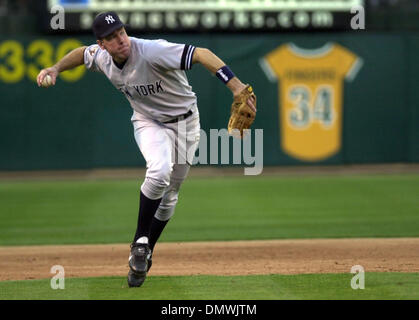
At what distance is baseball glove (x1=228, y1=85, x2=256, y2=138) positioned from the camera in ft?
17.0

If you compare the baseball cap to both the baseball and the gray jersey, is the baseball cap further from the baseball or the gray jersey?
the baseball

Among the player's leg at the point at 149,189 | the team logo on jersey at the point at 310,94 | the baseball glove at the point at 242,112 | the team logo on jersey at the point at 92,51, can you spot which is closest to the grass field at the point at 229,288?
the player's leg at the point at 149,189

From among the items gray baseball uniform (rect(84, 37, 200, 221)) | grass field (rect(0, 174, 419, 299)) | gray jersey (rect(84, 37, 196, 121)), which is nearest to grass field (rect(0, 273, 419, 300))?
grass field (rect(0, 174, 419, 299))

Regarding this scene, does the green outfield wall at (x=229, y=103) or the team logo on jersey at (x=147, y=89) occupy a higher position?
the green outfield wall at (x=229, y=103)

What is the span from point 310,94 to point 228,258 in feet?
26.5

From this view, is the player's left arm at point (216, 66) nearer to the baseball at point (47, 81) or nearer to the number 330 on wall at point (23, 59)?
the baseball at point (47, 81)

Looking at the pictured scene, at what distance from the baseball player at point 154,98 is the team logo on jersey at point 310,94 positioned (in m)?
8.80

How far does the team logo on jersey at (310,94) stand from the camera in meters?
14.6

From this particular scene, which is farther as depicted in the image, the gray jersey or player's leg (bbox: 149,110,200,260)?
player's leg (bbox: 149,110,200,260)

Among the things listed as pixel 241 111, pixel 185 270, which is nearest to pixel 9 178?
pixel 185 270

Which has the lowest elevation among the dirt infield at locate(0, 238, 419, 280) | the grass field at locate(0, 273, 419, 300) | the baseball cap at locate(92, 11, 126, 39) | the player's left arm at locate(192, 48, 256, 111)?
the grass field at locate(0, 273, 419, 300)

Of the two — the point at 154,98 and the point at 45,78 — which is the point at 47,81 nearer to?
the point at 45,78

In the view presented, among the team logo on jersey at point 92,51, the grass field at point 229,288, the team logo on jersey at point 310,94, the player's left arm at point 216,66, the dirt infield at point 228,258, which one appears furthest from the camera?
the team logo on jersey at point 310,94
